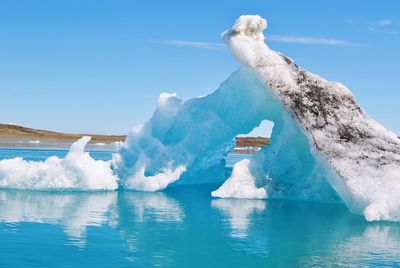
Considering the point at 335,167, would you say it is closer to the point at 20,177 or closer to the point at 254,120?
the point at 254,120

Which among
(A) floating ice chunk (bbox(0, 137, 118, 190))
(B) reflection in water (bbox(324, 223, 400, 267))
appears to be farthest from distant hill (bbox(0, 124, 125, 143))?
(B) reflection in water (bbox(324, 223, 400, 267))

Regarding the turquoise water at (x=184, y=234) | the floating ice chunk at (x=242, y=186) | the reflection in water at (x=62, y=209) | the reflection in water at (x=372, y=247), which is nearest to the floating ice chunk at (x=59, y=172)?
the reflection in water at (x=62, y=209)

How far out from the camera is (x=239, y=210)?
17.5 metres

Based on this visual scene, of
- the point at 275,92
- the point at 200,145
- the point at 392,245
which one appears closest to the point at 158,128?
the point at 200,145

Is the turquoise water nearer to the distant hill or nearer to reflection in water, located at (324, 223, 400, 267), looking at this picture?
reflection in water, located at (324, 223, 400, 267)

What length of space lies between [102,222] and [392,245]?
653cm

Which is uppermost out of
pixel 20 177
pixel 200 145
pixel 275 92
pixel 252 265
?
pixel 275 92

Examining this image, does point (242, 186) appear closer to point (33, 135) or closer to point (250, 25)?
point (250, 25)

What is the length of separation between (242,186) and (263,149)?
1658 mm

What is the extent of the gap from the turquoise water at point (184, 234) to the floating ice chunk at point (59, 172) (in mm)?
1237

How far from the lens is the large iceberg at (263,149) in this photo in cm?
1752

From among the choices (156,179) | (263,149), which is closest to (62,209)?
(156,179)

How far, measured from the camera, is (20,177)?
2125 centimetres

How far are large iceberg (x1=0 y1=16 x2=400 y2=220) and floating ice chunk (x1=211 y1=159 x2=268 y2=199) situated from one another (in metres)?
0.03
